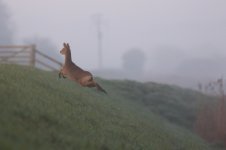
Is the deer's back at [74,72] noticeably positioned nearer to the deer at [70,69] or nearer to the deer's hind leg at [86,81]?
the deer at [70,69]

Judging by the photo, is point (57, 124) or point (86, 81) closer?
point (57, 124)

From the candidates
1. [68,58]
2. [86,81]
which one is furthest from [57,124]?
[86,81]

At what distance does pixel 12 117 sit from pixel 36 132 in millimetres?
565

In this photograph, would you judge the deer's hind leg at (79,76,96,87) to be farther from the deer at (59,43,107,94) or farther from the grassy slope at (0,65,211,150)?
the grassy slope at (0,65,211,150)

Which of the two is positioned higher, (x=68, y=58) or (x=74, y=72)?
(x=68, y=58)

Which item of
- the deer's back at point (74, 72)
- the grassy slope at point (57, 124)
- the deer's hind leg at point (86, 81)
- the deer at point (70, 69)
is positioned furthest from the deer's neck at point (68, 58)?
the grassy slope at point (57, 124)

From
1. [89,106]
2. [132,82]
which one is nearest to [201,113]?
[132,82]

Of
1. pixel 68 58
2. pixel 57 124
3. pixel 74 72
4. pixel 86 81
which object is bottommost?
pixel 57 124

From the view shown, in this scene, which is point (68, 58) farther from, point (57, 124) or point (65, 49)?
point (57, 124)

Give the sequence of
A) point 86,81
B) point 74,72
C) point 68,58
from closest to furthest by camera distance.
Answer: point 68,58, point 74,72, point 86,81

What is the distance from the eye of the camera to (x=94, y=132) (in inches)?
421

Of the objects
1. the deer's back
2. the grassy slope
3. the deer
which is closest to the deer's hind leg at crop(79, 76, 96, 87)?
the deer

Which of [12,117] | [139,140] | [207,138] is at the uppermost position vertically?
[12,117]

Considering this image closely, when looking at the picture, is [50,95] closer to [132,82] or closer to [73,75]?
[73,75]
